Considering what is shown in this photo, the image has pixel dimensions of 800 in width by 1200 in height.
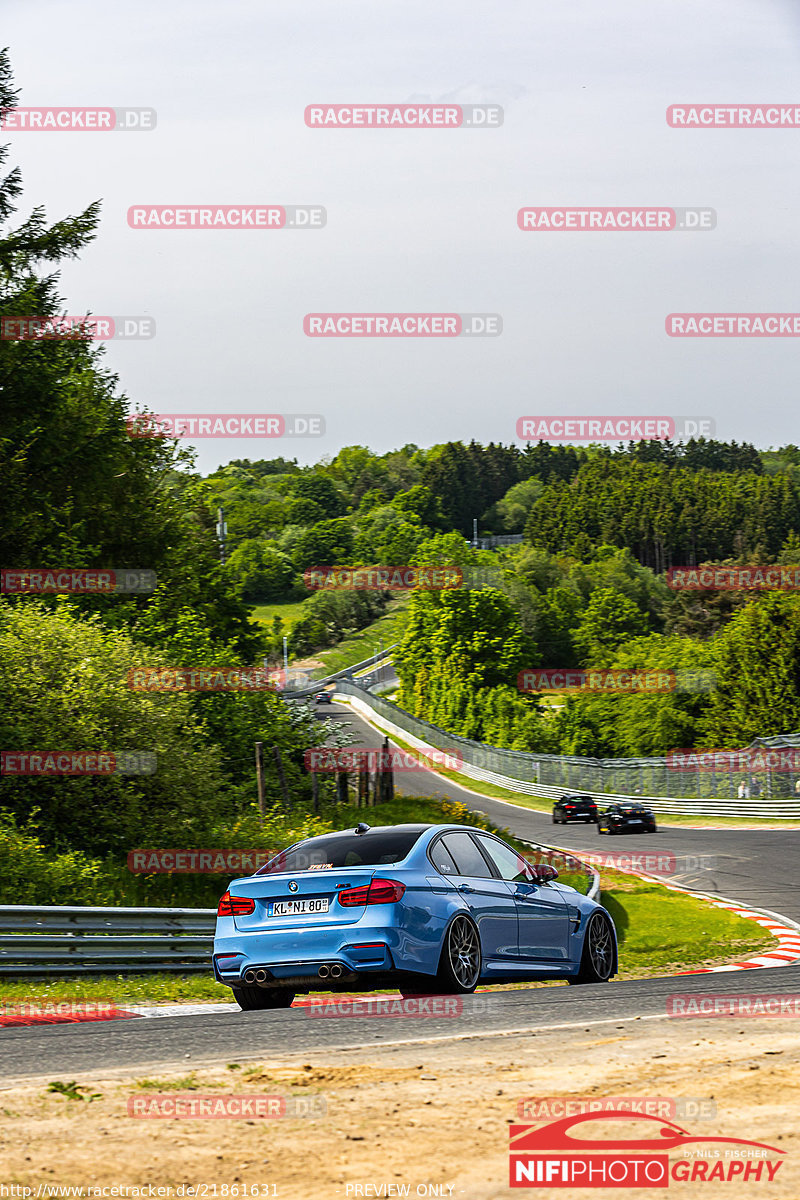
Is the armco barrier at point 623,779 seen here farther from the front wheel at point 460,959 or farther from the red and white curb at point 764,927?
the front wheel at point 460,959

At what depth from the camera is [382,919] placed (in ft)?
30.8

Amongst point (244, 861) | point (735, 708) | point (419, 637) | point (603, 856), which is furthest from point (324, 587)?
point (244, 861)

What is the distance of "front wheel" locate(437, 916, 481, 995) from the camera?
9.77 metres

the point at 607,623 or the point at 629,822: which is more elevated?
the point at 607,623

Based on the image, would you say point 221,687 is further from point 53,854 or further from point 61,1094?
point 61,1094

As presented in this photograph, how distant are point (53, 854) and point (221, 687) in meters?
10.2

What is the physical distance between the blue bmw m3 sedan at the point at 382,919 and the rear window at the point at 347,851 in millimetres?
10

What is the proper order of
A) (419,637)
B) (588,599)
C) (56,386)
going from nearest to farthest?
(56,386), (419,637), (588,599)

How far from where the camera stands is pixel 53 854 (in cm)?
1762

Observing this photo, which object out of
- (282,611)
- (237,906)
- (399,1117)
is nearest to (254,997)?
(237,906)

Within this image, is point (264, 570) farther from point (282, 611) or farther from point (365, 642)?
point (365, 642)

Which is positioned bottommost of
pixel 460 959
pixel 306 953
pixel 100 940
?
pixel 100 940

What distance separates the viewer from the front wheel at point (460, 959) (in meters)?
9.77

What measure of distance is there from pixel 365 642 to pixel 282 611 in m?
20.2
